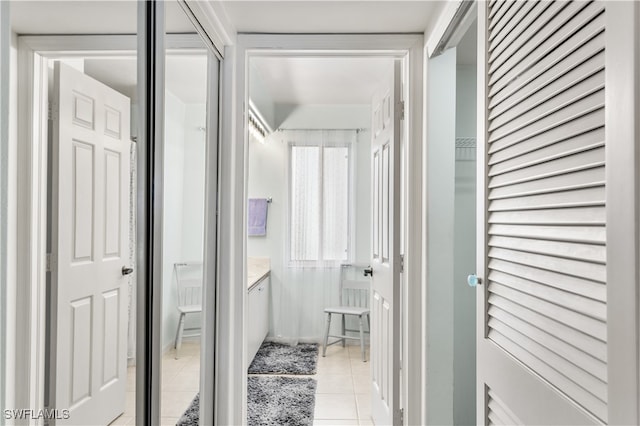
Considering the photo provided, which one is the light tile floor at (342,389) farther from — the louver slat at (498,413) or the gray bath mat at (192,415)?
the louver slat at (498,413)

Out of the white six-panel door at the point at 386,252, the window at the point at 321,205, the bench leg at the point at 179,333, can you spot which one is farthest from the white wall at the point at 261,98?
the bench leg at the point at 179,333

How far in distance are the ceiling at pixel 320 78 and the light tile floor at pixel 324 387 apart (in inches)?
87.5

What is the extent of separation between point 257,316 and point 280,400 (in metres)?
1.09

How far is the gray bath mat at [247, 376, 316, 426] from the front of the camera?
9.11 ft

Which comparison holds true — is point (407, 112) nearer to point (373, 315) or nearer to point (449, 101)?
point (449, 101)

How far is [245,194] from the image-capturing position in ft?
7.34

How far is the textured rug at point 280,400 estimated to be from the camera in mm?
2771

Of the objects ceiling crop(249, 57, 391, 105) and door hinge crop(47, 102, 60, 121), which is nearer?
door hinge crop(47, 102, 60, 121)

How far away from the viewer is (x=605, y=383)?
727 mm

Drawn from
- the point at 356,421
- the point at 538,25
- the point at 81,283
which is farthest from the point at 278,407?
the point at 538,25

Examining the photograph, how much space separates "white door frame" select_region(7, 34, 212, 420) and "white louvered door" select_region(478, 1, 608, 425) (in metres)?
0.98

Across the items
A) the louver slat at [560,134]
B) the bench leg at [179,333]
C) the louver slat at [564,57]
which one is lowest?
the bench leg at [179,333]

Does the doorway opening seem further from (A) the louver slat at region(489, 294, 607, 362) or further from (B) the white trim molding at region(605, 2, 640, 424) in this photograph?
(B) the white trim molding at region(605, 2, 640, 424)

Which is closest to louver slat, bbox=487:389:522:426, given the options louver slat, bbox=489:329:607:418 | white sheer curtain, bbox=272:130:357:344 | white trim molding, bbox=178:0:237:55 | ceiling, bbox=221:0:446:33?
louver slat, bbox=489:329:607:418
